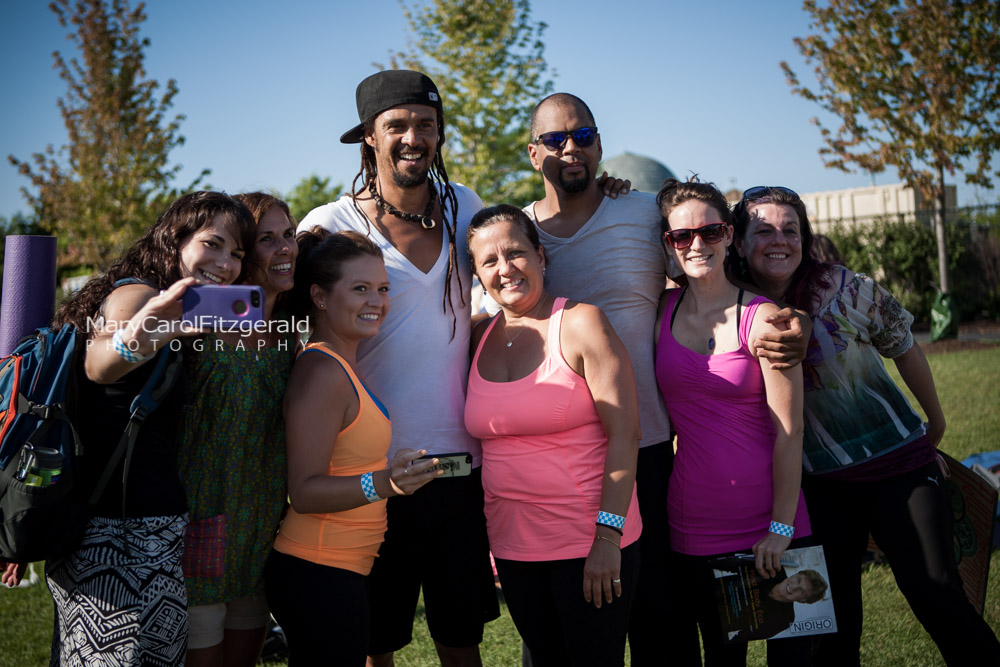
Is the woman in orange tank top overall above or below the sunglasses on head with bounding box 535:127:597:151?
below

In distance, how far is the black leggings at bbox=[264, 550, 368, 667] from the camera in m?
2.71

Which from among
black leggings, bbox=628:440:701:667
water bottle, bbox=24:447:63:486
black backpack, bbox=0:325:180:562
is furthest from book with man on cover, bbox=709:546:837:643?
water bottle, bbox=24:447:63:486

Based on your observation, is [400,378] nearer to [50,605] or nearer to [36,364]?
[36,364]

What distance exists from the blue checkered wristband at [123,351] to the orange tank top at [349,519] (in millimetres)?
776

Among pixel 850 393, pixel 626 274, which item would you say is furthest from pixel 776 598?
pixel 626 274

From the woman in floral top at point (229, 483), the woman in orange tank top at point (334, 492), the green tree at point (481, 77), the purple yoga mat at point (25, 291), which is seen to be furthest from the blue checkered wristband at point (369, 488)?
the green tree at point (481, 77)

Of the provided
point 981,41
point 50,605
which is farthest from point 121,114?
point 981,41

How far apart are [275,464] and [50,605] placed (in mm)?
3789

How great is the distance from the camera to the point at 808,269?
3527 mm

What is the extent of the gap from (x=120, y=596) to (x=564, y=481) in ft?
5.24

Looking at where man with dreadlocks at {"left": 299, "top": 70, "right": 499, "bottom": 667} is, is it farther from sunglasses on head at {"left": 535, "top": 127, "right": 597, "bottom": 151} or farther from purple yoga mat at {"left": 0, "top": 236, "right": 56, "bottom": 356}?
purple yoga mat at {"left": 0, "top": 236, "right": 56, "bottom": 356}

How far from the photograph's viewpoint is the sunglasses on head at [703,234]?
330cm

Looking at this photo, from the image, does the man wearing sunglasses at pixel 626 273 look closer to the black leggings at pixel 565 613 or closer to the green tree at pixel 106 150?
the black leggings at pixel 565 613

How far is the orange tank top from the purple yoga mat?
3.77 feet
